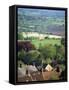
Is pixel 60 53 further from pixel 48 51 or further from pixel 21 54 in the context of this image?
pixel 21 54

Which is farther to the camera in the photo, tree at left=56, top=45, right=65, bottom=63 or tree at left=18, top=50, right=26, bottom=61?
tree at left=56, top=45, right=65, bottom=63

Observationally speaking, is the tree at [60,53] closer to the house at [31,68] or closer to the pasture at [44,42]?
the pasture at [44,42]

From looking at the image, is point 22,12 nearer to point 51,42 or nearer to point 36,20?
point 36,20

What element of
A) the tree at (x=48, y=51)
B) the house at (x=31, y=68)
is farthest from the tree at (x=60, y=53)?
the house at (x=31, y=68)

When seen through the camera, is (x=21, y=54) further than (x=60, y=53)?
No

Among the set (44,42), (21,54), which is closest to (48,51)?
(44,42)

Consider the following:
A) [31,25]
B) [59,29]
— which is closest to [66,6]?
[59,29]

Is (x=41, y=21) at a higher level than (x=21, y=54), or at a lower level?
higher

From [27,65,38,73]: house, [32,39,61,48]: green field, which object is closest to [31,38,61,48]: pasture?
[32,39,61,48]: green field

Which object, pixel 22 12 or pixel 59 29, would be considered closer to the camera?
pixel 22 12

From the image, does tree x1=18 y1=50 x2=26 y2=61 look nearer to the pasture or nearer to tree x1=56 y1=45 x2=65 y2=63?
the pasture
